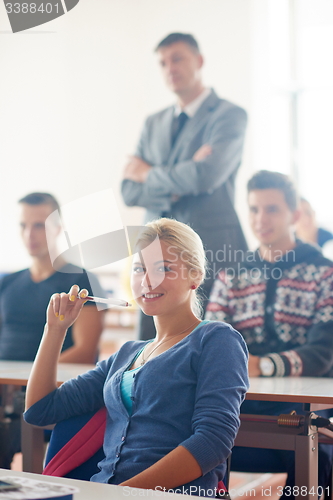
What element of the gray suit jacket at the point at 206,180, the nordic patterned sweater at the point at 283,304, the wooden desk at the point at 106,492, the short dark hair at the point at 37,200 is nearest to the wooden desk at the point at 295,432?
the nordic patterned sweater at the point at 283,304

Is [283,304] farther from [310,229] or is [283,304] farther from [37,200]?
[310,229]

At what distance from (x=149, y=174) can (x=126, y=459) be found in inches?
74.1

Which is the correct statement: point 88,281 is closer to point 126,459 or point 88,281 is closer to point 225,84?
point 126,459

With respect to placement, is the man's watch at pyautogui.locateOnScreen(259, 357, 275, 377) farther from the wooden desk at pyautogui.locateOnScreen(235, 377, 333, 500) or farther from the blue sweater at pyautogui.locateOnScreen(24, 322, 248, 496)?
the blue sweater at pyautogui.locateOnScreen(24, 322, 248, 496)

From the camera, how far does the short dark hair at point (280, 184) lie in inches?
82.0

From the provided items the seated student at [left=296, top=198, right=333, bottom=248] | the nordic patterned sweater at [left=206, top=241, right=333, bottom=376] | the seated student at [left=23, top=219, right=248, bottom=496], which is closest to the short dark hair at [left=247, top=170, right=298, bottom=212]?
the nordic patterned sweater at [left=206, top=241, right=333, bottom=376]

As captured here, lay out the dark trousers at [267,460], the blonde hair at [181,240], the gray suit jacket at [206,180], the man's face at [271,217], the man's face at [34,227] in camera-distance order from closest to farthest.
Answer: the blonde hair at [181,240] < the dark trousers at [267,460] < the man's face at [271,217] < the man's face at [34,227] < the gray suit jacket at [206,180]

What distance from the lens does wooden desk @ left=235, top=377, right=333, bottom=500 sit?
1228 mm

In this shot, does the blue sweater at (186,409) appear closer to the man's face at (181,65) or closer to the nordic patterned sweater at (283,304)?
the nordic patterned sweater at (283,304)

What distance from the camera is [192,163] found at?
2594 mm

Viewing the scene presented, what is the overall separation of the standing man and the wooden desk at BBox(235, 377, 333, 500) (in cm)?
117

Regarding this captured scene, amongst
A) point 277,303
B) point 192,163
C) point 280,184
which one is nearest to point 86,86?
point 192,163

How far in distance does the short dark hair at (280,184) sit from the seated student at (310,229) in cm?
105

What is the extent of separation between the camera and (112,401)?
1.13 meters
